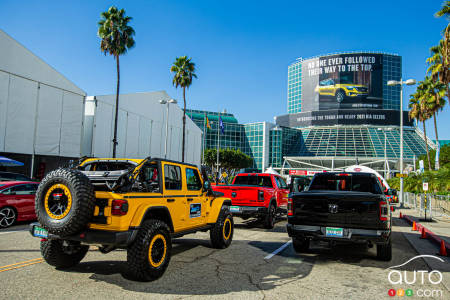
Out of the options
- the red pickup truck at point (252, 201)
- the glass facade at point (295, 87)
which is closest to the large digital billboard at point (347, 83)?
the glass facade at point (295, 87)

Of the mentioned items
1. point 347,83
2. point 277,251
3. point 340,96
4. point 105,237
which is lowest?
point 277,251

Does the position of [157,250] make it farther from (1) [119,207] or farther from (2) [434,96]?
(2) [434,96]

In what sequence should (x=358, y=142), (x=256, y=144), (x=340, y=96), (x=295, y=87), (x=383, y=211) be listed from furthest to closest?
(x=295, y=87) < (x=340, y=96) < (x=256, y=144) < (x=358, y=142) < (x=383, y=211)

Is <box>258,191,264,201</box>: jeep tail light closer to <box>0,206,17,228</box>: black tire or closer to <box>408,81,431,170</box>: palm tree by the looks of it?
<box>0,206,17,228</box>: black tire

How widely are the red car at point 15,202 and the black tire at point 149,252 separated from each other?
727 cm

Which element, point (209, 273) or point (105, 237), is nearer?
point (105, 237)

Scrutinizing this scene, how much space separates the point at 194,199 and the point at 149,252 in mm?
1822

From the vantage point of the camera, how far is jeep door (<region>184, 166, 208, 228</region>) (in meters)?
6.48

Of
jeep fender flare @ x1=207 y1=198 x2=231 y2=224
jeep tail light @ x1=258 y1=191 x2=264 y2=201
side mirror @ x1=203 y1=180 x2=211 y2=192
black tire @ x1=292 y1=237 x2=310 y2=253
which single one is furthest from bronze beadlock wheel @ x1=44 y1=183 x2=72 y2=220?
jeep tail light @ x1=258 y1=191 x2=264 y2=201

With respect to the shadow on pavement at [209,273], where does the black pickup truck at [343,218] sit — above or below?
above

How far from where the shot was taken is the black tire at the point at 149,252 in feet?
15.9

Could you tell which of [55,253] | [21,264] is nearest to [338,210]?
[55,253]

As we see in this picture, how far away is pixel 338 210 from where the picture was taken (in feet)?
21.2

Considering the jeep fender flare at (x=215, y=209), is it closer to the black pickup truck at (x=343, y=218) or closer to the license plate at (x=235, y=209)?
the black pickup truck at (x=343, y=218)
